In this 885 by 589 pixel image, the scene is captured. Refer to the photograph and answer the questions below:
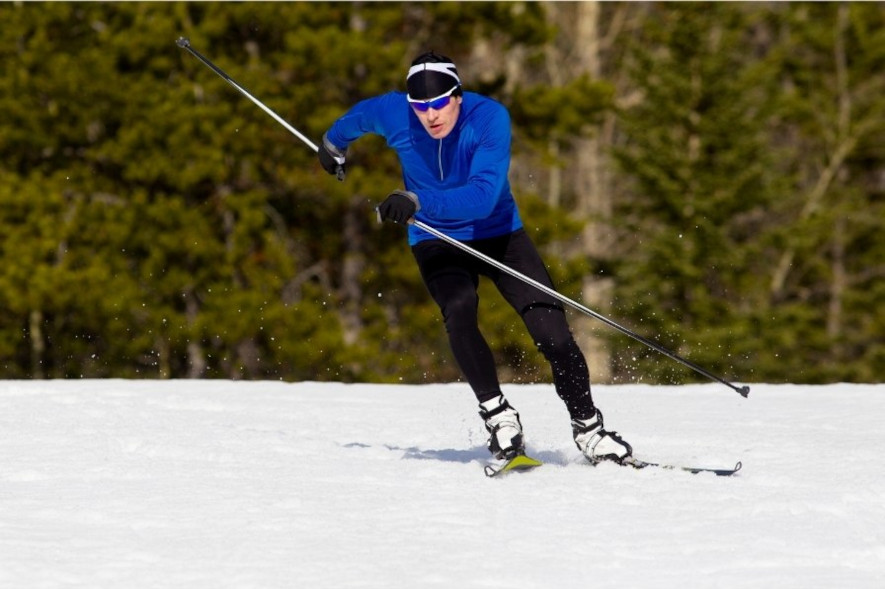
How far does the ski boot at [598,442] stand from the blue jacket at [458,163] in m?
0.83

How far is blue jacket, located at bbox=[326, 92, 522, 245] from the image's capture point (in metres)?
5.25

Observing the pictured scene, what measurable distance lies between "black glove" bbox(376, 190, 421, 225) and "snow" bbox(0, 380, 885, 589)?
998mm

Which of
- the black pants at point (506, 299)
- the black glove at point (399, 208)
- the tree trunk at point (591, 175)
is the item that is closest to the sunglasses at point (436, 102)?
the black glove at point (399, 208)

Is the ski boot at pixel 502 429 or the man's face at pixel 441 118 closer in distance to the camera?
the man's face at pixel 441 118

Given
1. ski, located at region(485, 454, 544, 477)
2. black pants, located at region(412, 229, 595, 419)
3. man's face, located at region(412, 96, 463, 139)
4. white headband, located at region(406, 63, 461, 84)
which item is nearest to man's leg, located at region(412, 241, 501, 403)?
black pants, located at region(412, 229, 595, 419)

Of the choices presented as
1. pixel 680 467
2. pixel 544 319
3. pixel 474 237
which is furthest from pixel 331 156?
pixel 680 467

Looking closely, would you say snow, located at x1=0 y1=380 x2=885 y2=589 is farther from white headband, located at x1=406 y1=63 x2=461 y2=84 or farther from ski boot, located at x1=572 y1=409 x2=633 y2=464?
white headband, located at x1=406 y1=63 x2=461 y2=84

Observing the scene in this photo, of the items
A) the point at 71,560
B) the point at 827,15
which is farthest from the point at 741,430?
the point at 827,15

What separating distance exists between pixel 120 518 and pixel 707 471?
2.28 m

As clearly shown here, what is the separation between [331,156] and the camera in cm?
632

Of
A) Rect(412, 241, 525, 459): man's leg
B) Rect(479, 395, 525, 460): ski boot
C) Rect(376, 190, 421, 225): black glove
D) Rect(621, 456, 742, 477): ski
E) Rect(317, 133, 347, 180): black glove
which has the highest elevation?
Rect(317, 133, 347, 180): black glove

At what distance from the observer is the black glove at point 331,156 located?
6.30 meters

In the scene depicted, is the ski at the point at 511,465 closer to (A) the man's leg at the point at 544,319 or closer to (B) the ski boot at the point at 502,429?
(B) the ski boot at the point at 502,429

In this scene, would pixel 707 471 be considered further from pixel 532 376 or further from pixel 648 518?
pixel 532 376
